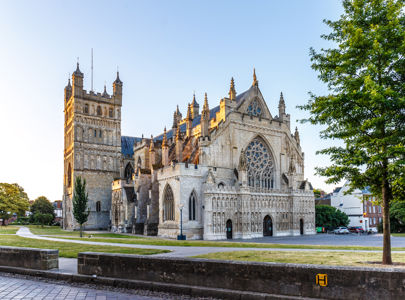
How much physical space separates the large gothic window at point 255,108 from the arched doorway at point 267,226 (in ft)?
43.3

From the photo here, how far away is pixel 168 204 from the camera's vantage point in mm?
42188

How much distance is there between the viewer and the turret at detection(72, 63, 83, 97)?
6306 cm

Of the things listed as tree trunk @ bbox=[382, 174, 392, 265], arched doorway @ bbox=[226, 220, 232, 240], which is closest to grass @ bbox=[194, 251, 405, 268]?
tree trunk @ bbox=[382, 174, 392, 265]

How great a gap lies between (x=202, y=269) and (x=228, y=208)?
101ft

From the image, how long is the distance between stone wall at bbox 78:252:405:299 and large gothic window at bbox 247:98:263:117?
38.2m

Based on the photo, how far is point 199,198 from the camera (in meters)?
40.7

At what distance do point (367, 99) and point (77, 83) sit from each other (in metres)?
58.1

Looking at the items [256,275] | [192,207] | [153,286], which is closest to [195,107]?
[192,207]

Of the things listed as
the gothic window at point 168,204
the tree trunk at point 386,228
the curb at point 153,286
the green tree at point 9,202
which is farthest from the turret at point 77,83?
the tree trunk at point 386,228

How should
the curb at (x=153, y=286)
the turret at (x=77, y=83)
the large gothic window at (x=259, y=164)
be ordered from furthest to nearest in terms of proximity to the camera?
the turret at (x=77, y=83)
the large gothic window at (x=259, y=164)
the curb at (x=153, y=286)

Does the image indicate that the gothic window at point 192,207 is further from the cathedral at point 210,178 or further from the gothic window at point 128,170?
the gothic window at point 128,170

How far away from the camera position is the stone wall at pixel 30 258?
13.1m

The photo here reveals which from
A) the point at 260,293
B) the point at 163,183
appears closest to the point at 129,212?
the point at 163,183

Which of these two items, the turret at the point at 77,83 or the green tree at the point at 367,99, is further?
the turret at the point at 77,83
